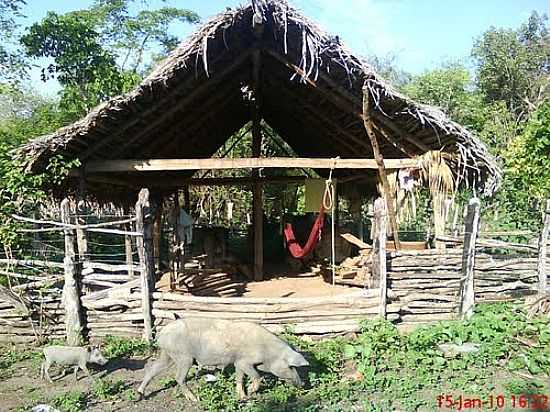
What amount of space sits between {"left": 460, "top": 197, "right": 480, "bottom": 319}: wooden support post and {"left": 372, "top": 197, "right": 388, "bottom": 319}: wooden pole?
38.4 inches

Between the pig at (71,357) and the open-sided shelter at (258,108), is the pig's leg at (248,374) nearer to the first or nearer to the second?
the pig at (71,357)

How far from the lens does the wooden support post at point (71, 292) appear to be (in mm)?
5441

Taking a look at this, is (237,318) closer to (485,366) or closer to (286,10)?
(485,366)

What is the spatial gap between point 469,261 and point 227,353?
328 centimetres

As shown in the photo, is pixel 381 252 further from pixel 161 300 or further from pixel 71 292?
pixel 71 292

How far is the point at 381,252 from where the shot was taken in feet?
18.6

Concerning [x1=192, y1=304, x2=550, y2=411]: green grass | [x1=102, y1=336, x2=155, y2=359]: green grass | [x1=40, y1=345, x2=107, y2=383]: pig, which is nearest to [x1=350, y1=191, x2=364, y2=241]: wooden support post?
[x1=192, y1=304, x2=550, y2=411]: green grass

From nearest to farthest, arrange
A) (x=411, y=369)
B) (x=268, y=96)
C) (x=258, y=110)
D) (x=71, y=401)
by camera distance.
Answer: (x=71, y=401) → (x=411, y=369) → (x=268, y=96) → (x=258, y=110)

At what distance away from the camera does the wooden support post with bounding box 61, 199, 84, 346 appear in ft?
17.9

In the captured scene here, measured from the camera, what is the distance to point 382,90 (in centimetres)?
574

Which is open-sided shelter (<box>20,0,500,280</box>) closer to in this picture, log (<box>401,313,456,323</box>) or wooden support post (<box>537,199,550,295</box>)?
wooden support post (<box>537,199,550,295</box>)

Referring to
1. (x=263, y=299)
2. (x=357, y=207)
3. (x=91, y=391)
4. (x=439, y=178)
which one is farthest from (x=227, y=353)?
(x=357, y=207)

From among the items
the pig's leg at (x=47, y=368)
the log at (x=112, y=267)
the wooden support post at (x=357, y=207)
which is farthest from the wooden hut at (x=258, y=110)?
the pig's leg at (x=47, y=368)

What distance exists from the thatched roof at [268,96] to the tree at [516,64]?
47.6ft
